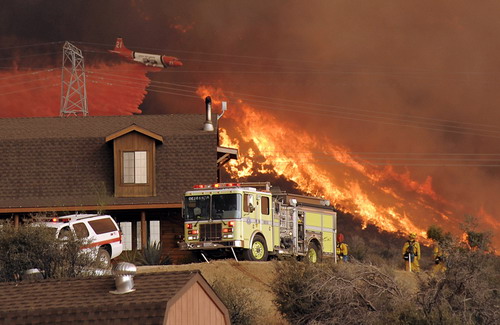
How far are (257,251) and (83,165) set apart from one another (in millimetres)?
11733

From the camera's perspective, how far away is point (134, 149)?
→ 156 ft

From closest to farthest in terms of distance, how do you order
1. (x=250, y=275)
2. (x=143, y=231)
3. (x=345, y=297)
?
(x=345, y=297)
(x=250, y=275)
(x=143, y=231)

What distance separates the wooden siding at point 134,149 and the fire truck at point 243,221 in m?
7.19

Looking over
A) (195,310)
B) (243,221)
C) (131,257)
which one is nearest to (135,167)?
(131,257)

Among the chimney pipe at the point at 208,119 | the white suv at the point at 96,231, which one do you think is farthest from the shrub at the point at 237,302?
the chimney pipe at the point at 208,119

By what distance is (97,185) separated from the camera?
157 ft

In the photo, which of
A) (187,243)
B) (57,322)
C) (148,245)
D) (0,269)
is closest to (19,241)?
(0,269)

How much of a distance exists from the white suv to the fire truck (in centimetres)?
259

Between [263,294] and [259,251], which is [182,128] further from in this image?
[263,294]

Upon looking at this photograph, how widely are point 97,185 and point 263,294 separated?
14.6 meters

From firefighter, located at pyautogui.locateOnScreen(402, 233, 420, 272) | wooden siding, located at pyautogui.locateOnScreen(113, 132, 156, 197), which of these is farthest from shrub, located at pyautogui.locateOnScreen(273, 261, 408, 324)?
wooden siding, located at pyautogui.locateOnScreen(113, 132, 156, 197)

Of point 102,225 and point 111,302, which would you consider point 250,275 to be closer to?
point 102,225

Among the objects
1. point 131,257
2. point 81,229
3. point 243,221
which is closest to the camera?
point 81,229

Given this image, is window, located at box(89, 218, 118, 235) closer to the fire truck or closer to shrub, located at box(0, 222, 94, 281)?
the fire truck
